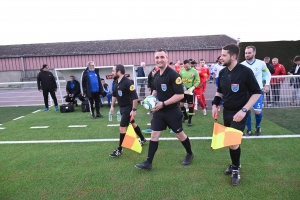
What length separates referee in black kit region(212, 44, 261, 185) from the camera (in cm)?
298

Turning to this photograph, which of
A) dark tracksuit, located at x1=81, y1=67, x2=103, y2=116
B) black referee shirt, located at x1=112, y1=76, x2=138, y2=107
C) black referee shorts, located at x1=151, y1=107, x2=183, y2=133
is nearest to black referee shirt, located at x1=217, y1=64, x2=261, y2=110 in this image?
black referee shorts, located at x1=151, y1=107, x2=183, y2=133

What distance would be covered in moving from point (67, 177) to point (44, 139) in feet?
8.34

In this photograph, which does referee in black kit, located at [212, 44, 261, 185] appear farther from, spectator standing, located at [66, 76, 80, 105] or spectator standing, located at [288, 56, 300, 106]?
spectator standing, located at [66, 76, 80, 105]

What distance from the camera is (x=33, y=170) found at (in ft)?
12.9

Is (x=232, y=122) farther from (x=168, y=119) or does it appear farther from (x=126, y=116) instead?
(x=126, y=116)

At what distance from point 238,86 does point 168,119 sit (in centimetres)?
118

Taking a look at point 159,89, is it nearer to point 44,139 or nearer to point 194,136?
point 194,136

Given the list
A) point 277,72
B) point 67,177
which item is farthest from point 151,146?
point 277,72

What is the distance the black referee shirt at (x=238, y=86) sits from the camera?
2.98 m

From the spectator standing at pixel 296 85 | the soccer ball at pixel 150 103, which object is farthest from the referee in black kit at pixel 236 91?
the spectator standing at pixel 296 85

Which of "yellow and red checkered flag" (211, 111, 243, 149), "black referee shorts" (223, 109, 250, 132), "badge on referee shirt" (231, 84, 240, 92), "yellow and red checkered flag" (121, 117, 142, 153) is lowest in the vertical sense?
"yellow and red checkered flag" (121, 117, 142, 153)

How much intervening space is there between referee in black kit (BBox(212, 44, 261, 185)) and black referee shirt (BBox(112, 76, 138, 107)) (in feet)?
5.60

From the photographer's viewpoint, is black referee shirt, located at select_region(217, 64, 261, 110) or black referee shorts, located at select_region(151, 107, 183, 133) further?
black referee shorts, located at select_region(151, 107, 183, 133)

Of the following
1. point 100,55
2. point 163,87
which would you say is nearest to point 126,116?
point 163,87
